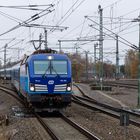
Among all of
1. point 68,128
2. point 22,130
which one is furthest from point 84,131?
point 22,130

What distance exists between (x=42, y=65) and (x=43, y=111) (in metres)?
2.64

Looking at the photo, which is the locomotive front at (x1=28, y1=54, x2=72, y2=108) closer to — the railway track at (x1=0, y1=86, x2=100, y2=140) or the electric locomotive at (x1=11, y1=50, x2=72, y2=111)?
the electric locomotive at (x1=11, y1=50, x2=72, y2=111)

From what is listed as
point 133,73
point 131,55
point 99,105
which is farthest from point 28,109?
point 131,55

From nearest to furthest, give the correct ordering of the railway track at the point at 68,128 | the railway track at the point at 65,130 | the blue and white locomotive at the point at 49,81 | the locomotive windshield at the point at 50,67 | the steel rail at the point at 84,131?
the steel rail at the point at 84,131, the railway track at the point at 68,128, the railway track at the point at 65,130, the blue and white locomotive at the point at 49,81, the locomotive windshield at the point at 50,67

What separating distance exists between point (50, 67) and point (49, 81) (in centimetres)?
83

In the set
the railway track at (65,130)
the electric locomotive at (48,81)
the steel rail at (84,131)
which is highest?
the electric locomotive at (48,81)

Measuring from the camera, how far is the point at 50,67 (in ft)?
75.2

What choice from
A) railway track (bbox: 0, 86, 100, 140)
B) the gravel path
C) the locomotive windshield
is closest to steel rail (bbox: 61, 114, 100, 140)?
railway track (bbox: 0, 86, 100, 140)

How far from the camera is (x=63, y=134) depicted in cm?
1666

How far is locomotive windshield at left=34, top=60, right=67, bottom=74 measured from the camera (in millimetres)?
22781

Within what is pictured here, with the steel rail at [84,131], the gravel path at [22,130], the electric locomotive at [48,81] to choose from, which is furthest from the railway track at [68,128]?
the electric locomotive at [48,81]

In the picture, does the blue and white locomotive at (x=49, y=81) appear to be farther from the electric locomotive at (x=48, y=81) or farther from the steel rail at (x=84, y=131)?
the steel rail at (x=84, y=131)

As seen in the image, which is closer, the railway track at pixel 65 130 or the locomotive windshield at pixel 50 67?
the railway track at pixel 65 130

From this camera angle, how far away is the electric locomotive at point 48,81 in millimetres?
22291
